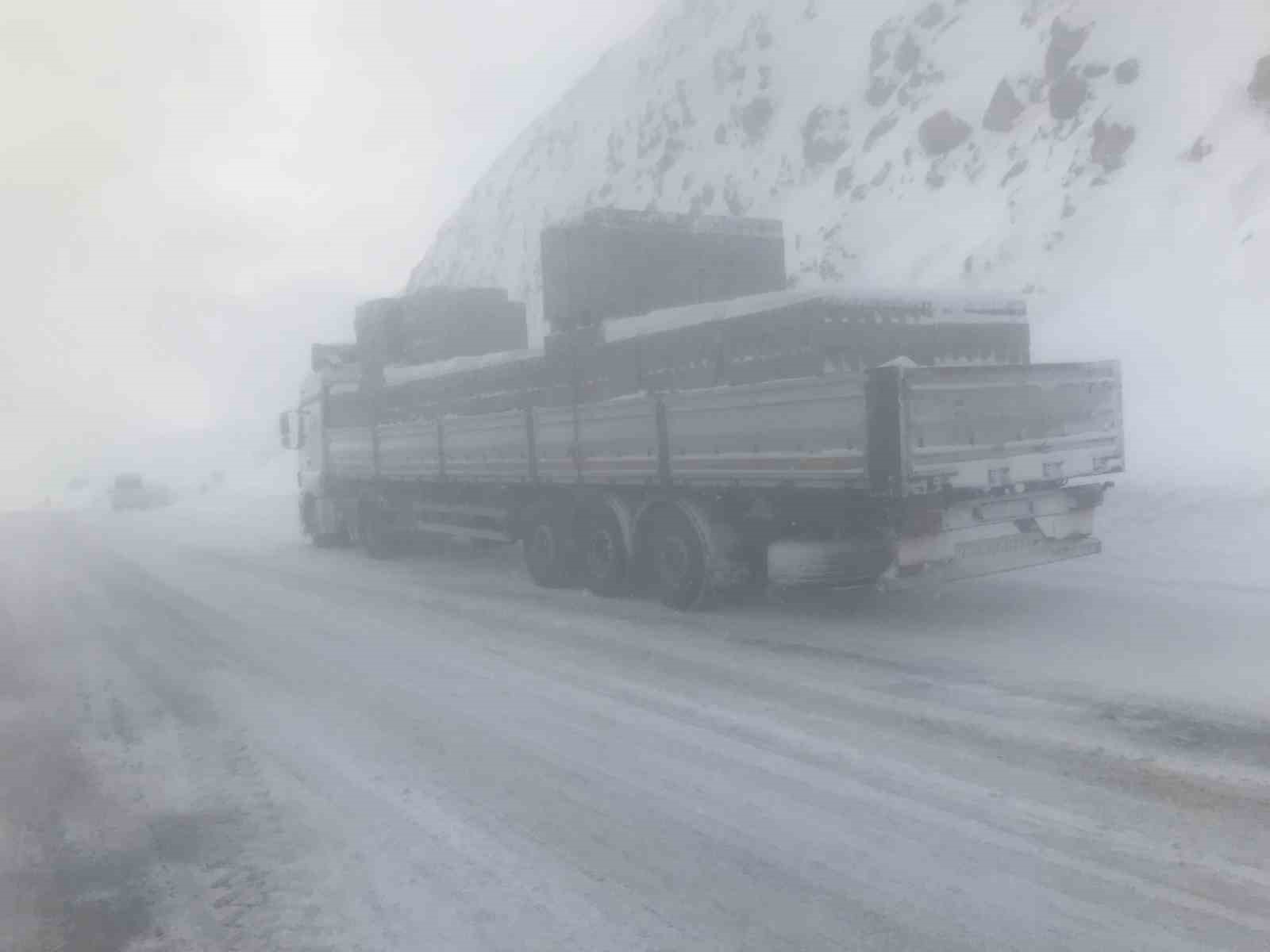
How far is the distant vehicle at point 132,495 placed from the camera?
137ft

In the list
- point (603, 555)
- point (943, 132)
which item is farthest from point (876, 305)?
point (943, 132)

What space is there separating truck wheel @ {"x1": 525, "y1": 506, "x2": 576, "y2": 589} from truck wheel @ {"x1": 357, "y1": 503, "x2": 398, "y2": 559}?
4.72 meters

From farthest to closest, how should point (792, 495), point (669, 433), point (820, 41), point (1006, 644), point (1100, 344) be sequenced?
point (820, 41) → point (1100, 344) → point (669, 433) → point (792, 495) → point (1006, 644)

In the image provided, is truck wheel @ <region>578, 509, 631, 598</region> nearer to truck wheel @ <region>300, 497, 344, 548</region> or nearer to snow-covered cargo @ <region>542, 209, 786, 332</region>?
snow-covered cargo @ <region>542, 209, 786, 332</region>

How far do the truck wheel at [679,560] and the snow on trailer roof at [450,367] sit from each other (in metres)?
3.07

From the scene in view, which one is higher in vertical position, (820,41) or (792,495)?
(820,41)

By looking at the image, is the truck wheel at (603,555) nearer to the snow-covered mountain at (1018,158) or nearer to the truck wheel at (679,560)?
the truck wheel at (679,560)

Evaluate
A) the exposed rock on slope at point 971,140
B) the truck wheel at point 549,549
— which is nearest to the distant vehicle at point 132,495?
the exposed rock on slope at point 971,140

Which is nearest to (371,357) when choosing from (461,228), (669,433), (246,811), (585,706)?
(669,433)

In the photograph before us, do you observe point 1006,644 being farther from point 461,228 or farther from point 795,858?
point 461,228

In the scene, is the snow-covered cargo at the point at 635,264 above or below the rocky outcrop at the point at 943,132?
below

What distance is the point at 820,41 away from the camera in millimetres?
38812

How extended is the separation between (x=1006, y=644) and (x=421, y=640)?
15.1 feet

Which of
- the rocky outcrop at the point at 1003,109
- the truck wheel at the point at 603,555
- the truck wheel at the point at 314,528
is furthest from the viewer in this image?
the rocky outcrop at the point at 1003,109
